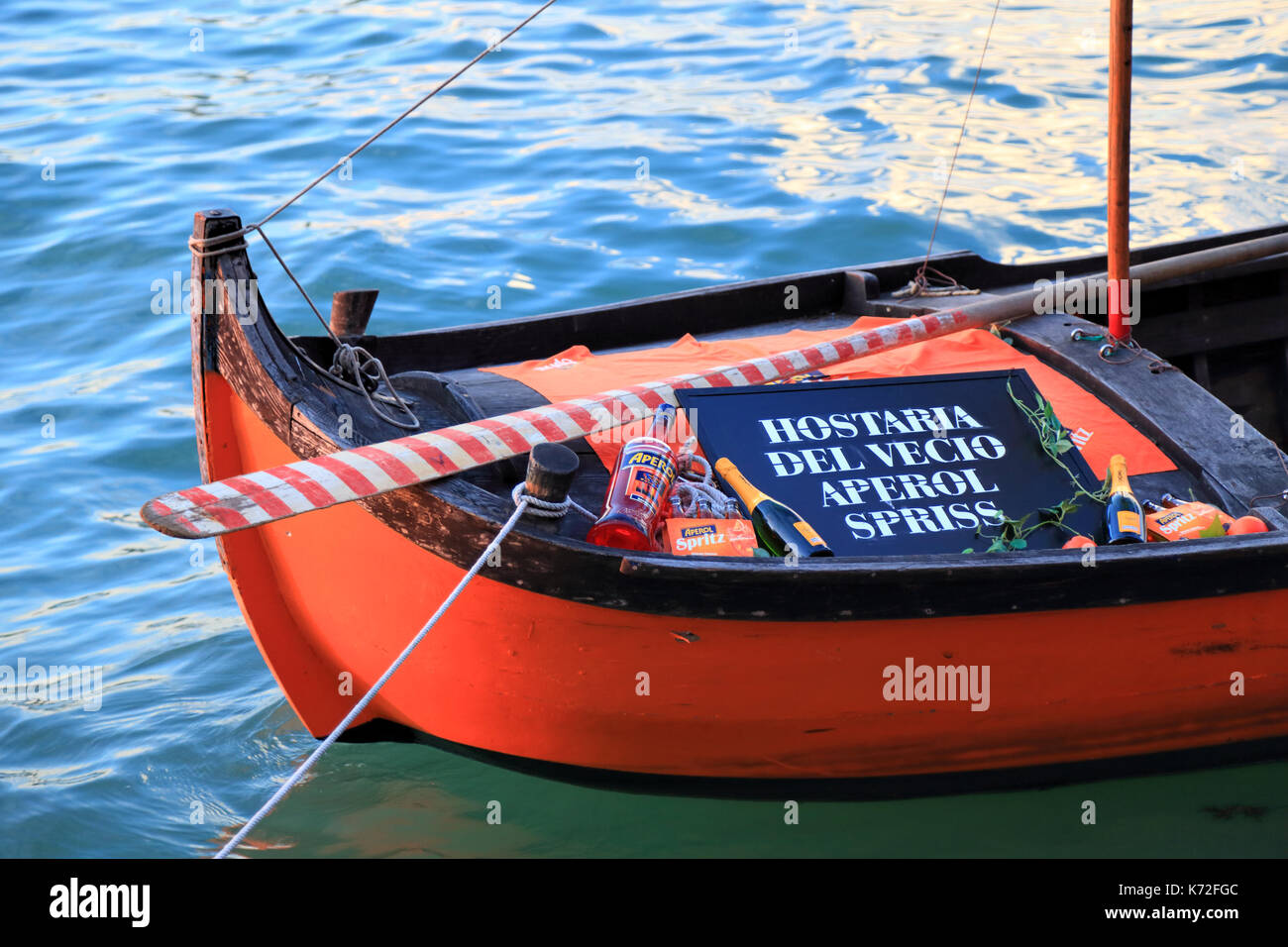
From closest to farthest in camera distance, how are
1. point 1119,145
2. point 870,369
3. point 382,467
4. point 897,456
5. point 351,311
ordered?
point 382,467 < point 897,456 < point 351,311 < point 1119,145 < point 870,369

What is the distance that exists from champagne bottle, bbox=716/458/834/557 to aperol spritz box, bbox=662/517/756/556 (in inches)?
2.1

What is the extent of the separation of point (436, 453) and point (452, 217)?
22.4ft

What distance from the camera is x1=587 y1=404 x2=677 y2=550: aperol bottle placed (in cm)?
356

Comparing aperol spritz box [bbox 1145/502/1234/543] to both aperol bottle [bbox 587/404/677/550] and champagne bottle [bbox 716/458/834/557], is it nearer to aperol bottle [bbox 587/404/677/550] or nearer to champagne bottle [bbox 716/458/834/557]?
Result: champagne bottle [bbox 716/458/834/557]

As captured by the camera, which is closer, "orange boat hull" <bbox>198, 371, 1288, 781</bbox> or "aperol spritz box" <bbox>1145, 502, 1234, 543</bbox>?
"orange boat hull" <bbox>198, 371, 1288, 781</bbox>

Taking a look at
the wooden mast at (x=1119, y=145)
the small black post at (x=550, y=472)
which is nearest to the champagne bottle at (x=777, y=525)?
the small black post at (x=550, y=472)

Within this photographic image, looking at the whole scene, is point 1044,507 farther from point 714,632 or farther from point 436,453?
point 436,453

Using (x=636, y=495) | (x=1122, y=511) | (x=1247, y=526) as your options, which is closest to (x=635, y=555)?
(x=636, y=495)

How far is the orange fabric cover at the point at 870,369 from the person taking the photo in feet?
14.1

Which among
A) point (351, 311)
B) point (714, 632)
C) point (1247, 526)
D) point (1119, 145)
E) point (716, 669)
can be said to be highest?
point (1119, 145)

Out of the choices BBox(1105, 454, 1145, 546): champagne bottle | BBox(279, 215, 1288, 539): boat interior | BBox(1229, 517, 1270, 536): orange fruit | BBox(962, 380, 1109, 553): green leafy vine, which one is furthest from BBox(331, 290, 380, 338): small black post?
BBox(1229, 517, 1270, 536): orange fruit

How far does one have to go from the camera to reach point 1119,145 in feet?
14.7
